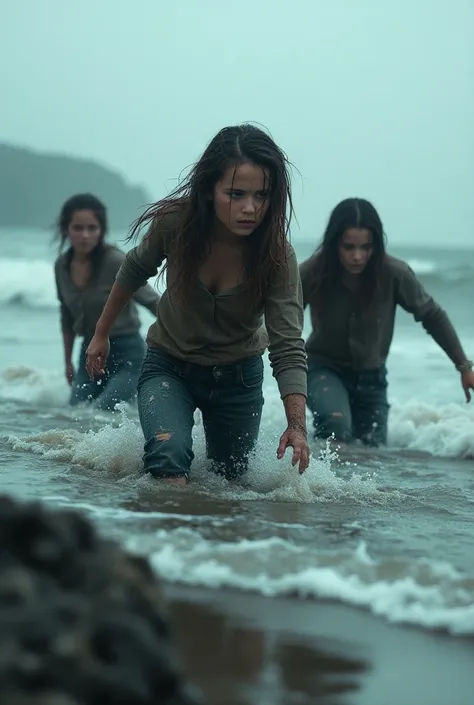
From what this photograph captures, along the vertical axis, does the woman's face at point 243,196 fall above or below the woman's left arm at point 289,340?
above

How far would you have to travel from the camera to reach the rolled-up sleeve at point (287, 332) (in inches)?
174

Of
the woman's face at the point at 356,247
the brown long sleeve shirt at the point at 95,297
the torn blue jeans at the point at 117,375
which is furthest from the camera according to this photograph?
the brown long sleeve shirt at the point at 95,297

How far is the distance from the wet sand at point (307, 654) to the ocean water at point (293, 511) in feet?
0.40

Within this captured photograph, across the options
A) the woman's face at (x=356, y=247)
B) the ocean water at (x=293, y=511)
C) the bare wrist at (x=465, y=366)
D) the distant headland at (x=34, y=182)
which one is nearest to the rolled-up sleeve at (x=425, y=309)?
the bare wrist at (x=465, y=366)

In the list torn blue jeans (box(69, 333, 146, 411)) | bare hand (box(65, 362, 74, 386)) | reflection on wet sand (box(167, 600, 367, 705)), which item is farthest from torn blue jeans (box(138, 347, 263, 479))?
bare hand (box(65, 362, 74, 386))

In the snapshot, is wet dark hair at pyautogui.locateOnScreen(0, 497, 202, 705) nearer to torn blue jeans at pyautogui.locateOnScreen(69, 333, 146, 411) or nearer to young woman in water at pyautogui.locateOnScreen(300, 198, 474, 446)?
young woman in water at pyautogui.locateOnScreen(300, 198, 474, 446)

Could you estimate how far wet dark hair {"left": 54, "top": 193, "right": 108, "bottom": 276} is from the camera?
7832 mm

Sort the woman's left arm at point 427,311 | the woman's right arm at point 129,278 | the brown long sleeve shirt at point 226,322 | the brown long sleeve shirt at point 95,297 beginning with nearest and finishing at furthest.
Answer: the brown long sleeve shirt at point 226,322 < the woman's right arm at point 129,278 < the woman's left arm at point 427,311 < the brown long sleeve shirt at point 95,297

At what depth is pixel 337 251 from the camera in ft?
22.2

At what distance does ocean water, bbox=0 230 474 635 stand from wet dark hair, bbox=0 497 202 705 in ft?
3.90

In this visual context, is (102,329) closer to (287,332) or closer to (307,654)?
(287,332)

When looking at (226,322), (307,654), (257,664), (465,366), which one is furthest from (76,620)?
(465,366)

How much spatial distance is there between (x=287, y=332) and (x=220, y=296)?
33cm

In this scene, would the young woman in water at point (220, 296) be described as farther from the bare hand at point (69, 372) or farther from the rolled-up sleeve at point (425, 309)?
the bare hand at point (69, 372)
